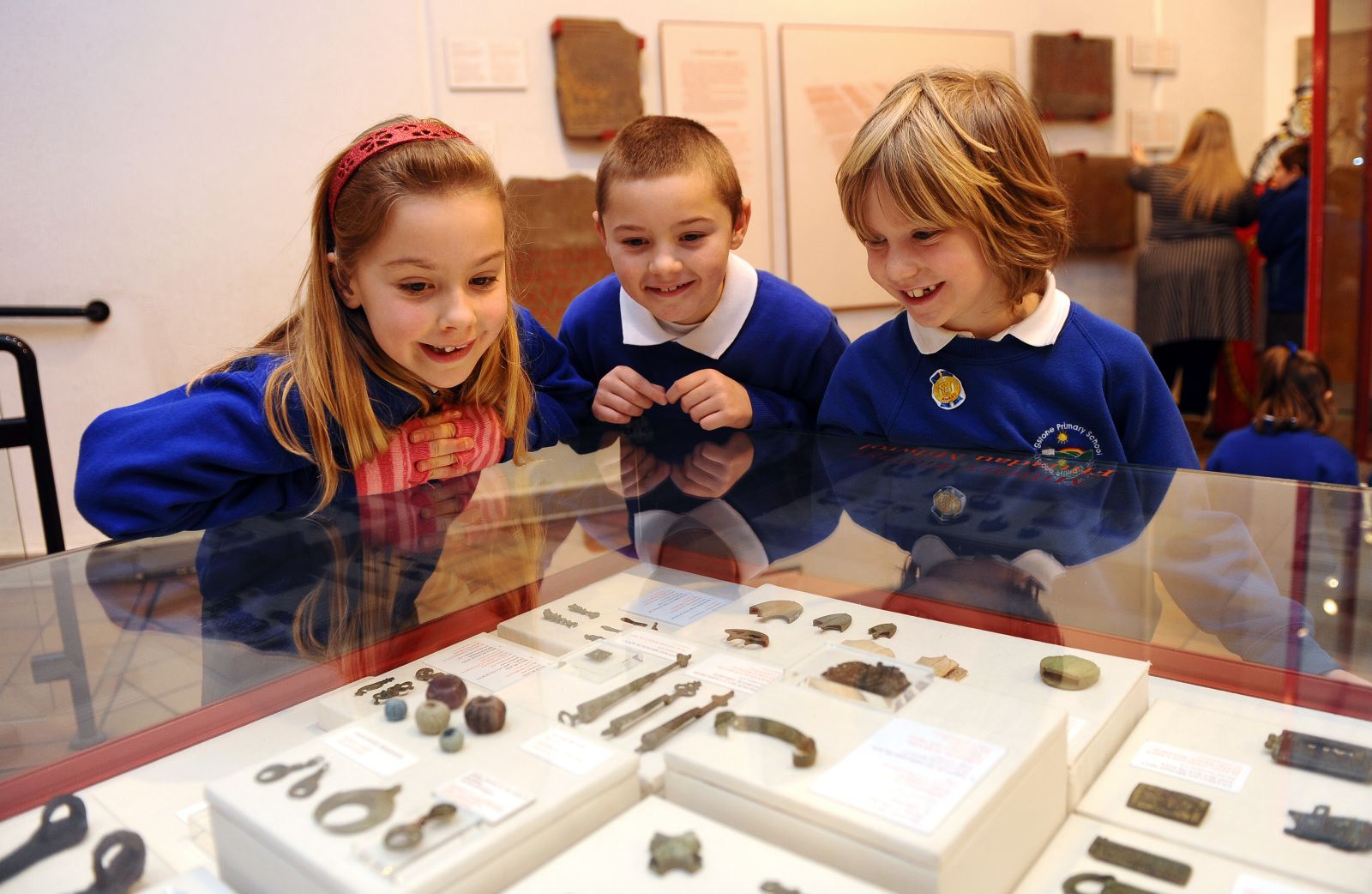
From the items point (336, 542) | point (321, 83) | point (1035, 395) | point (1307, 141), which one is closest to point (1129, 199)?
point (1307, 141)

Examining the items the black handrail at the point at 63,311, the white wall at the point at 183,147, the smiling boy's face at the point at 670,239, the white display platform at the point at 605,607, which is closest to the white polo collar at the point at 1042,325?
the smiling boy's face at the point at 670,239

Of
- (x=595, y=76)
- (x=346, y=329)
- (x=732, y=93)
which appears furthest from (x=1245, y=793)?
(x=732, y=93)

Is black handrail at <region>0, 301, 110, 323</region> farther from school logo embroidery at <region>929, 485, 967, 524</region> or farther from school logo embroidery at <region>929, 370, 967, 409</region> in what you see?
school logo embroidery at <region>929, 485, 967, 524</region>

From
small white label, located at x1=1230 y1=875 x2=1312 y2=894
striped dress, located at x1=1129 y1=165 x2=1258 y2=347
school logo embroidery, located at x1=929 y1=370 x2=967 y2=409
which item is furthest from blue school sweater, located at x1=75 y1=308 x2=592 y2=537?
striped dress, located at x1=1129 y1=165 x2=1258 y2=347

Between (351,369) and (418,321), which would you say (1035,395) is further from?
(351,369)

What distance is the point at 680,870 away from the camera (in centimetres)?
93

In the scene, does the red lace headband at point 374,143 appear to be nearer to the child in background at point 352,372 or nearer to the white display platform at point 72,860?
the child in background at point 352,372

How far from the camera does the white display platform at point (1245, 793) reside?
0.94 meters

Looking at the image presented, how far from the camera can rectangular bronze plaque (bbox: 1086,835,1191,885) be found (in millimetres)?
941

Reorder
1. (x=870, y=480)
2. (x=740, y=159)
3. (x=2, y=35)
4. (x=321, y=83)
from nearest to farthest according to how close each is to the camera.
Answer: (x=870, y=480) → (x=2, y=35) → (x=321, y=83) → (x=740, y=159)

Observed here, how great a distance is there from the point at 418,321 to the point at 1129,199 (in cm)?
737

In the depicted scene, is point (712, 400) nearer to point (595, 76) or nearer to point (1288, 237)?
point (595, 76)

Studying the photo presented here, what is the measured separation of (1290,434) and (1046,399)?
216 cm

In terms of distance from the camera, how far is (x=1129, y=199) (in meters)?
8.05
